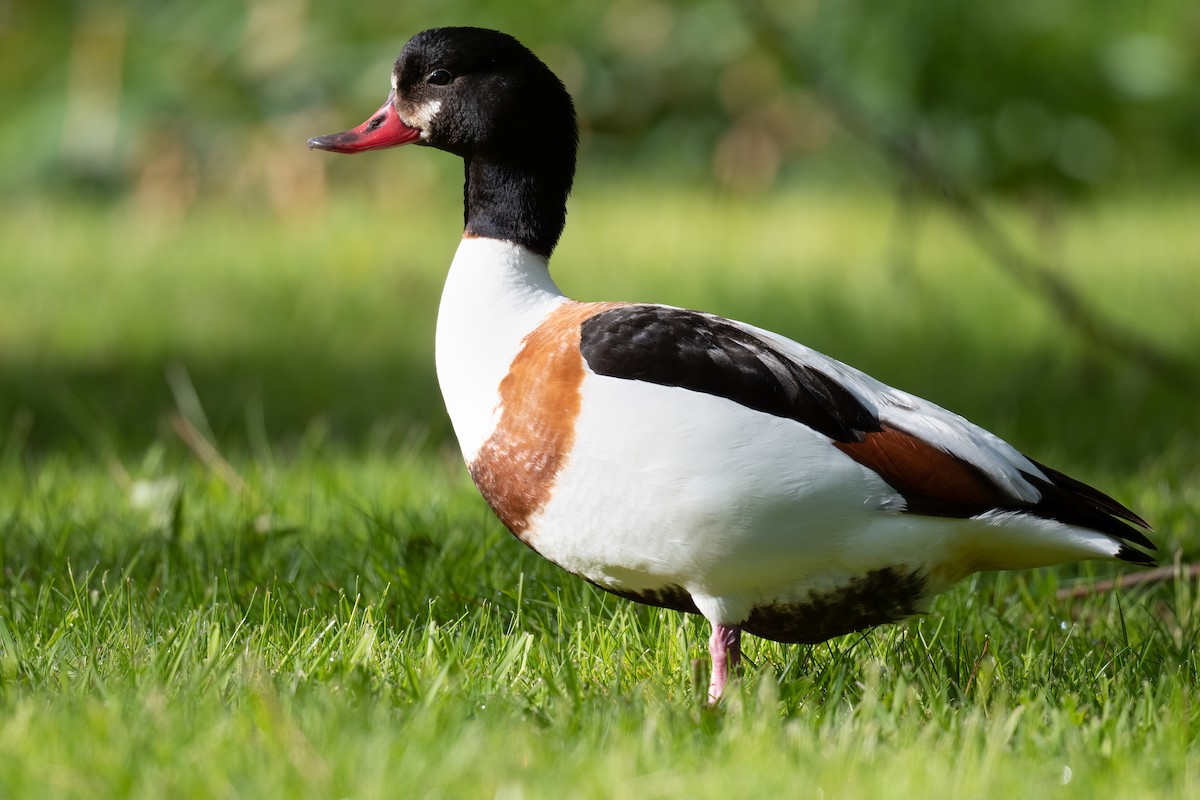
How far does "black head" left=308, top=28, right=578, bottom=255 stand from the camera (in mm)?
2992

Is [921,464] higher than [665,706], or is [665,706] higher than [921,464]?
[921,464]

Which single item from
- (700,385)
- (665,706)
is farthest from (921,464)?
(665,706)

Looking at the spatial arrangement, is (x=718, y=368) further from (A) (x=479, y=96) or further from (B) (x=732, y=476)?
(A) (x=479, y=96)

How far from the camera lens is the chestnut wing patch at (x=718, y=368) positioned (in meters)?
2.56

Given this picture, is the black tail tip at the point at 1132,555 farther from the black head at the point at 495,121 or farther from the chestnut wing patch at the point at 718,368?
the black head at the point at 495,121

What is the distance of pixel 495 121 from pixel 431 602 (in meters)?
0.98

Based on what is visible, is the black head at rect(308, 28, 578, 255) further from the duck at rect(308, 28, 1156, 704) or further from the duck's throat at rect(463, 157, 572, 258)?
the duck at rect(308, 28, 1156, 704)

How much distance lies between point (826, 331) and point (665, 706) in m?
4.38

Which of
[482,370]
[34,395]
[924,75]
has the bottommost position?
[34,395]

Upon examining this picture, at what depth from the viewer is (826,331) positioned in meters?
6.66

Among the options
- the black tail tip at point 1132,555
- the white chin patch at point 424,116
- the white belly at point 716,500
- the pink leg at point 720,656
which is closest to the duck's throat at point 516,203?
the white chin patch at point 424,116

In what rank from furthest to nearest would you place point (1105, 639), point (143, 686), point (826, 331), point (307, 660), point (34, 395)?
point (826, 331) < point (34, 395) < point (1105, 639) < point (307, 660) < point (143, 686)

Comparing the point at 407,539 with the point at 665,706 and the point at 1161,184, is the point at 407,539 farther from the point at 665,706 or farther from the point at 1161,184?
the point at 1161,184

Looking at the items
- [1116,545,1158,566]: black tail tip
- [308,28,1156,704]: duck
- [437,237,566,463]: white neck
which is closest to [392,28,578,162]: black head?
[437,237,566,463]: white neck
